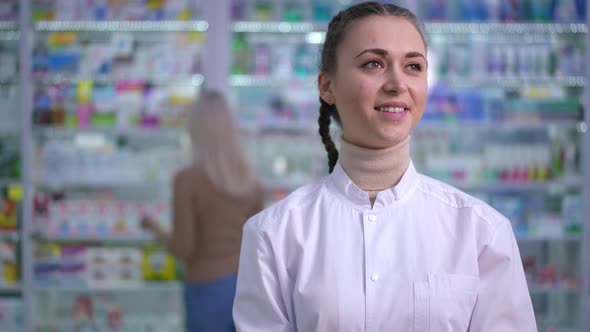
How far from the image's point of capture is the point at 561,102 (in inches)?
196

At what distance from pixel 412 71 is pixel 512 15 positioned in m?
3.82

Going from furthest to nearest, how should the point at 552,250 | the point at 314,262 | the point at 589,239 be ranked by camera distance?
the point at 552,250, the point at 589,239, the point at 314,262

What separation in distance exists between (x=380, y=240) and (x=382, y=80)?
1.00 ft

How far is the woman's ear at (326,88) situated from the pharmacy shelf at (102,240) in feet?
12.1

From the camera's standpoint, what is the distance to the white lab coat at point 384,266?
1372 mm

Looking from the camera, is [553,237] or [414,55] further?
[553,237]

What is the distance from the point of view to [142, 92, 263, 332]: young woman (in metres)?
3.30

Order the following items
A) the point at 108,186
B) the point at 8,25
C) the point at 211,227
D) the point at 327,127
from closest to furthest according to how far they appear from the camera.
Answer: the point at 327,127 → the point at 211,227 → the point at 8,25 → the point at 108,186

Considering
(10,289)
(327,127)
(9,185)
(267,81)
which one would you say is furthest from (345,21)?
(10,289)

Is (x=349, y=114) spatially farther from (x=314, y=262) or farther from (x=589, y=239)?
(x=589, y=239)

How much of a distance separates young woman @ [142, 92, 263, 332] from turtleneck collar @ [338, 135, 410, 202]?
1882 millimetres

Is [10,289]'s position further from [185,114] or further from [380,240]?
[380,240]

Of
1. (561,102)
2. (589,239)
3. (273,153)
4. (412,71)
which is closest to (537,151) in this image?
(561,102)

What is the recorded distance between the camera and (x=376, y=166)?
1460 mm
